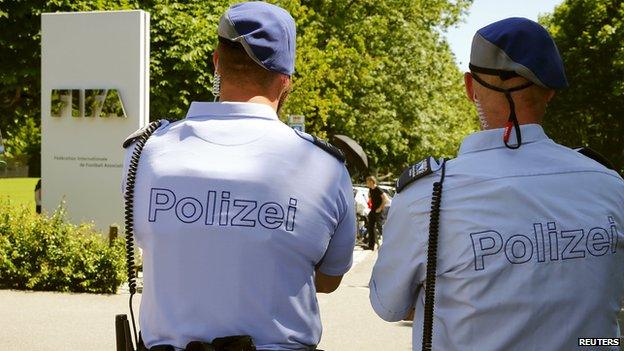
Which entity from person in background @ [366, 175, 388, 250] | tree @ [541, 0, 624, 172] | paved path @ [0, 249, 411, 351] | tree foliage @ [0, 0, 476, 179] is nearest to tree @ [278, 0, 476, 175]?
tree foliage @ [0, 0, 476, 179]

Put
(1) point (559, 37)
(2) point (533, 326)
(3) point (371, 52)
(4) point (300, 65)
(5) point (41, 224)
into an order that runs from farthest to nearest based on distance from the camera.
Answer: (1) point (559, 37) → (3) point (371, 52) → (4) point (300, 65) → (5) point (41, 224) → (2) point (533, 326)

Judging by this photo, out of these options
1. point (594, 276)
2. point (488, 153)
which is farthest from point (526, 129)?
point (594, 276)

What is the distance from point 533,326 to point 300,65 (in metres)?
19.5

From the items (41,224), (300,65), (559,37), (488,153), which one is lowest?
(41,224)

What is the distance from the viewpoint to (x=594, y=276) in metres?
2.31

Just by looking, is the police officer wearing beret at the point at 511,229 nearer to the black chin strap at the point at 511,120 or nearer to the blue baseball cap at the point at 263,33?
the black chin strap at the point at 511,120

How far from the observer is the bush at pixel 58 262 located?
475 inches

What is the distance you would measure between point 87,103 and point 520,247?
13.6 metres

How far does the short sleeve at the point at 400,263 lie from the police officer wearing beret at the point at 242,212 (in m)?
0.14

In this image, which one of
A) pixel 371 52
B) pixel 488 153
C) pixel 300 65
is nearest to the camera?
pixel 488 153

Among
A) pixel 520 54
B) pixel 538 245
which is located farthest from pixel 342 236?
pixel 520 54

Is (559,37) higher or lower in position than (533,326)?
higher

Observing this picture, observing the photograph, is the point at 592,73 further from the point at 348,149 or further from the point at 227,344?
the point at 227,344

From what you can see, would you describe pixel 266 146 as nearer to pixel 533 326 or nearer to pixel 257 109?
pixel 257 109
